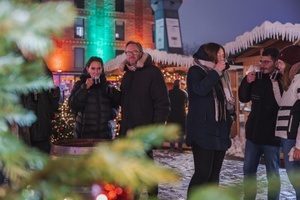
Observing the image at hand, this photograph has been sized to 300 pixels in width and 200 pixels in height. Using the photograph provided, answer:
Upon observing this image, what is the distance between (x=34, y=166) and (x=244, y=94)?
441cm

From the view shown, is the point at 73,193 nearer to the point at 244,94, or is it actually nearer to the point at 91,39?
the point at 244,94

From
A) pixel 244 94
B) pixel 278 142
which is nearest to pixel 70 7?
pixel 278 142

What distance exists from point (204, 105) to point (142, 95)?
651 millimetres

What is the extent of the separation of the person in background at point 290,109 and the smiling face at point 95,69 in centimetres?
185

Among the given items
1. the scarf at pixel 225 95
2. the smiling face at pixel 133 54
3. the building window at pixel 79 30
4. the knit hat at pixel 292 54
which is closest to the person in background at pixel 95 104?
the smiling face at pixel 133 54

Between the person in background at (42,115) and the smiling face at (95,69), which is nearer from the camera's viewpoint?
the person in background at (42,115)

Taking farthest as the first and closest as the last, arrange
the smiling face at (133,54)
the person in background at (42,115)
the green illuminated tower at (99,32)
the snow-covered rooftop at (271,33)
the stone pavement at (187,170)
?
the green illuminated tower at (99,32) → the snow-covered rooftop at (271,33) → the stone pavement at (187,170) → the smiling face at (133,54) → the person in background at (42,115)

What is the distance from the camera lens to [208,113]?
4.09 meters

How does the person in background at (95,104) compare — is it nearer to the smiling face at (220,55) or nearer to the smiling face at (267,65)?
the smiling face at (220,55)

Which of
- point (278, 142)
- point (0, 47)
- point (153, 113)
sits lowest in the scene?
point (278, 142)

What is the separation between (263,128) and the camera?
15.0ft

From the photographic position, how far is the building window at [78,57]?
37.5m

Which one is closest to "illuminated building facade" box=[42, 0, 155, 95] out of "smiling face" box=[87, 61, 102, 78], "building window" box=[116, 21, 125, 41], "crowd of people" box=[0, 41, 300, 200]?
"building window" box=[116, 21, 125, 41]

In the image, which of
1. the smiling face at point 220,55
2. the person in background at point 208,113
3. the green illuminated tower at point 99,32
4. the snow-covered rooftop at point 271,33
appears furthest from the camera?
the green illuminated tower at point 99,32
